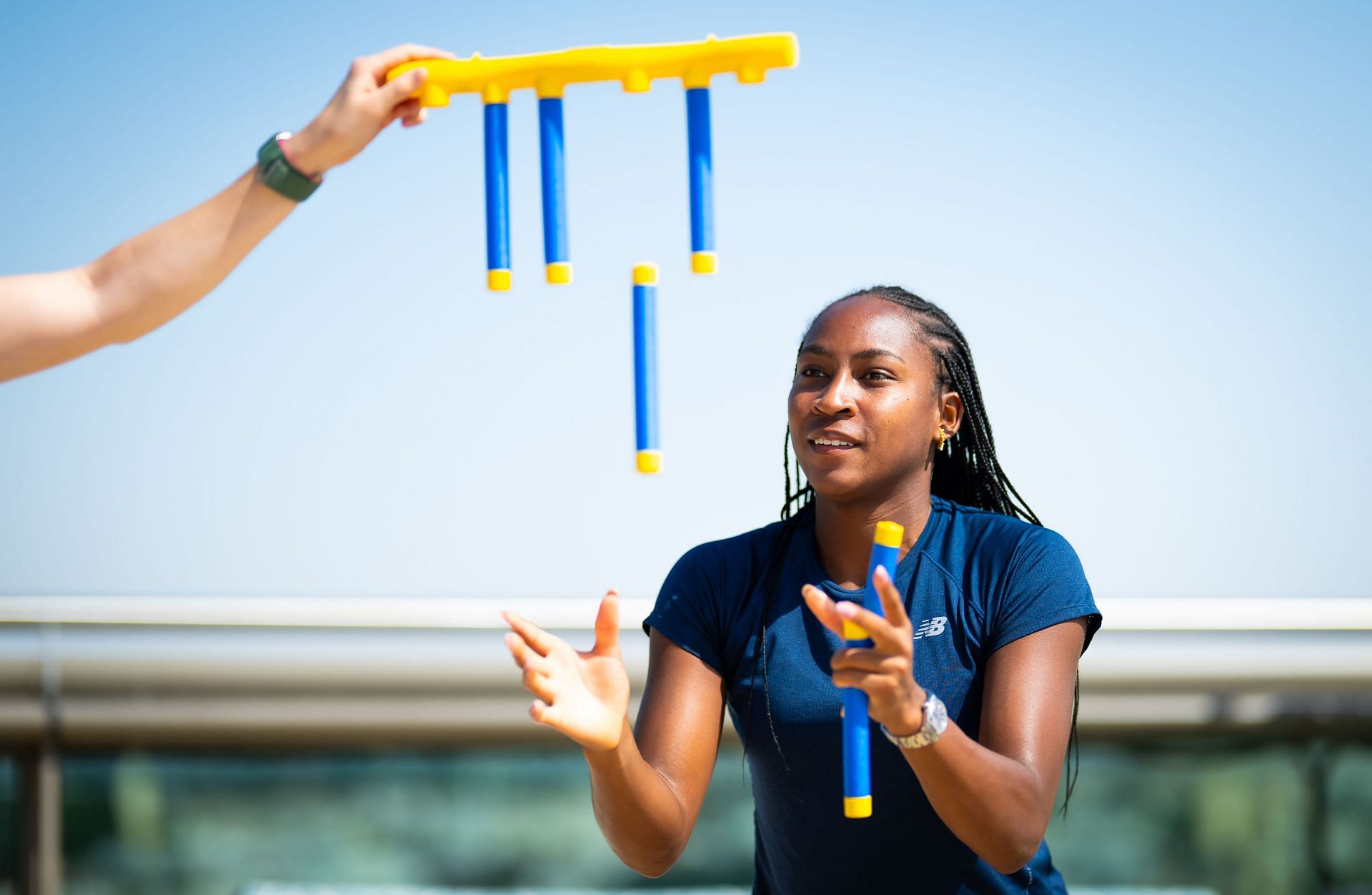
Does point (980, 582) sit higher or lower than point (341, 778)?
higher

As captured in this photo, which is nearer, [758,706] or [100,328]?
[100,328]

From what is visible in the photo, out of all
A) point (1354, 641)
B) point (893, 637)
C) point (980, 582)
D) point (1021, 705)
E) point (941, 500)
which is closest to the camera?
point (893, 637)

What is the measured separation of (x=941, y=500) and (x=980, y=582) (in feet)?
0.81

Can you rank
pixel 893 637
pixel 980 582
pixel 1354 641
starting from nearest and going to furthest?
pixel 893 637, pixel 980 582, pixel 1354 641

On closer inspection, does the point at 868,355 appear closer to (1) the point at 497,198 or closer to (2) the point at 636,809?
(1) the point at 497,198

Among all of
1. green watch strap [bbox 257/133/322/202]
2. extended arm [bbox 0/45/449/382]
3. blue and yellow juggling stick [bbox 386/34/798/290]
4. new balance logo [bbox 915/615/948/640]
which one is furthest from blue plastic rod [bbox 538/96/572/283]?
new balance logo [bbox 915/615/948/640]

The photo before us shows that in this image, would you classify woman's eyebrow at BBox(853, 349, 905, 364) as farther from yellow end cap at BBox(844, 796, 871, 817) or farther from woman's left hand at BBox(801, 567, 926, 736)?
yellow end cap at BBox(844, 796, 871, 817)

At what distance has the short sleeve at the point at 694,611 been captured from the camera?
193cm

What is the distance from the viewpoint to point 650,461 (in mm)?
1752

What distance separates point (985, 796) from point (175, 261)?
43.9 inches

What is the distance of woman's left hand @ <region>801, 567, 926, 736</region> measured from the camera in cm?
144

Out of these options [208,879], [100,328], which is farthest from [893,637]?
[208,879]

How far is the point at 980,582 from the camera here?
1860 mm

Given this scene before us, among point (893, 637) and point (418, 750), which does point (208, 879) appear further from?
point (893, 637)
